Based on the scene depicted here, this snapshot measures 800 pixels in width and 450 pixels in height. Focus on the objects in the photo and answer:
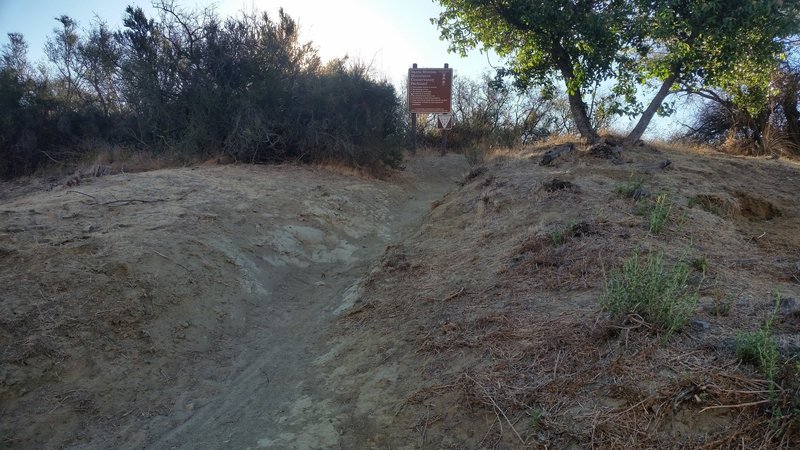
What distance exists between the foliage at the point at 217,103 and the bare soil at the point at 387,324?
397cm

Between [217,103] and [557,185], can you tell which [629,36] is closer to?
[557,185]

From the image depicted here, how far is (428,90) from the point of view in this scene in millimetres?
17922

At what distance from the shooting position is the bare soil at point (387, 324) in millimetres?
2967

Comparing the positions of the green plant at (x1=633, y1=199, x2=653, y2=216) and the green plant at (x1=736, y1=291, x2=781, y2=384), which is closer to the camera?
the green plant at (x1=736, y1=291, x2=781, y2=384)

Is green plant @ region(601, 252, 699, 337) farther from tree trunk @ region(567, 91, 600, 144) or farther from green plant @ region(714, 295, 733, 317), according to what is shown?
tree trunk @ region(567, 91, 600, 144)

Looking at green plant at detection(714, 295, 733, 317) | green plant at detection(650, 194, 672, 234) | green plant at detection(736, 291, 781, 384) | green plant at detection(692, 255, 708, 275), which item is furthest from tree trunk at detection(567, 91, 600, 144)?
green plant at detection(736, 291, 781, 384)

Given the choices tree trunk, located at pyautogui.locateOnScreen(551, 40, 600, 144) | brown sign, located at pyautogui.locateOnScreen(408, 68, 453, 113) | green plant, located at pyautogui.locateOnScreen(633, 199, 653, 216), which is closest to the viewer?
green plant, located at pyautogui.locateOnScreen(633, 199, 653, 216)

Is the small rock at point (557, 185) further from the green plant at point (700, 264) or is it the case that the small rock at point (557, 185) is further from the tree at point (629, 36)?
the tree at point (629, 36)

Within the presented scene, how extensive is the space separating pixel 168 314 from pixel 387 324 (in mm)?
2203

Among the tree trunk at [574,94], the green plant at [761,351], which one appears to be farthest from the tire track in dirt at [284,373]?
the tree trunk at [574,94]

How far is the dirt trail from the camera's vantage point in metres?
4.00

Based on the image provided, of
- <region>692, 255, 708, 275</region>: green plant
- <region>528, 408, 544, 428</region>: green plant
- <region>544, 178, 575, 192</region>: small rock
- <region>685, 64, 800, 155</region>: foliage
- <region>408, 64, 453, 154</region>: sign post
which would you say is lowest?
<region>528, 408, 544, 428</region>: green plant

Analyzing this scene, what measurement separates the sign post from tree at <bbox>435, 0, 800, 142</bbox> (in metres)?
4.43

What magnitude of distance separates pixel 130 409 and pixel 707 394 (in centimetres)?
401
